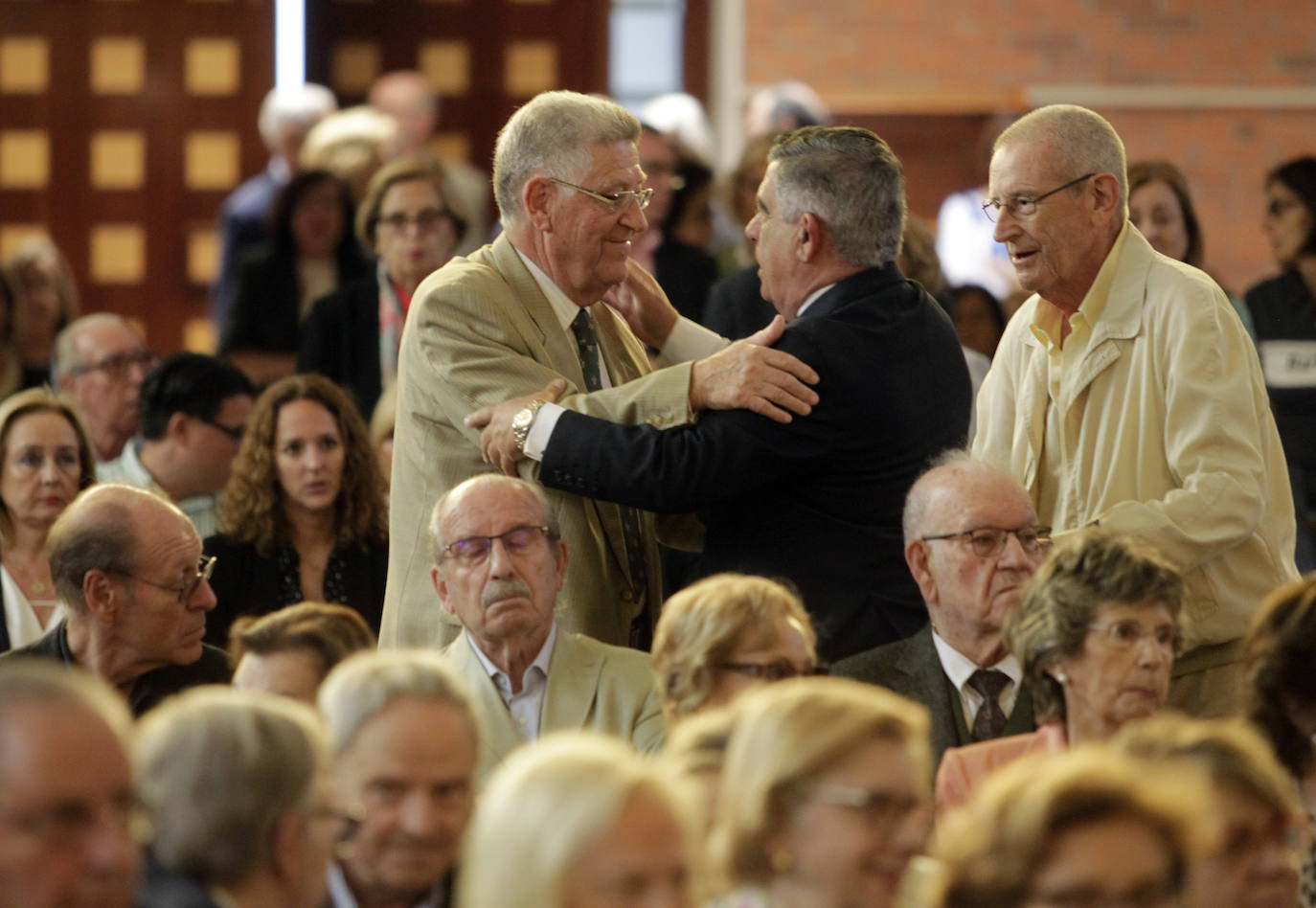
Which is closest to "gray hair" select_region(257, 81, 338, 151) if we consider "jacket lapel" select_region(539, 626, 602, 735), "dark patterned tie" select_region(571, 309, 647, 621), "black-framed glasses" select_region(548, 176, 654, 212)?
"dark patterned tie" select_region(571, 309, 647, 621)

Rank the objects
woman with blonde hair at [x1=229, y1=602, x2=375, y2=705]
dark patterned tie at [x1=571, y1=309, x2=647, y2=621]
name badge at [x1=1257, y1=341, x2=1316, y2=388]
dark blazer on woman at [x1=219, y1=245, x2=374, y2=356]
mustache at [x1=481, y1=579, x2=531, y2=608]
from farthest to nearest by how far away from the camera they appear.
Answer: dark blazer on woman at [x1=219, y1=245, x2=374, y2=356], name badge at [x1=1257, y1=341, x2=1316, y2=388], dark patterned tie at [x1=571, y1=309, x2=647, y2=621], mustache at [x1=481, y1=579, x2=531, y2=608], woman with blonde hair at [x1=229, y1=602, x2=375, y2=705]

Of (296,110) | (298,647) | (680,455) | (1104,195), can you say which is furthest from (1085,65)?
(298,647)

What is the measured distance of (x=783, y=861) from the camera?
236cm

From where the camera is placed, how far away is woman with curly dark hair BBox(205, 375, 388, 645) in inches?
187

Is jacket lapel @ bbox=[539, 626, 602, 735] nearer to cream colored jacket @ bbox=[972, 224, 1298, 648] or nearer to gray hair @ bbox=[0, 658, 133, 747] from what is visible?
cream colored jacket @ bbox=[972, 224, 1298, 648]

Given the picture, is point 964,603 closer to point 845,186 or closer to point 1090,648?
point 1090,648

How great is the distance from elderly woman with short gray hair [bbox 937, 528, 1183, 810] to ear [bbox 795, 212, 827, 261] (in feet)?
2.40

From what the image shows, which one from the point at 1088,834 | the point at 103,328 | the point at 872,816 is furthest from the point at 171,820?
the point at 103,328

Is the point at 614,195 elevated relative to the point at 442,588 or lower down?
elevated

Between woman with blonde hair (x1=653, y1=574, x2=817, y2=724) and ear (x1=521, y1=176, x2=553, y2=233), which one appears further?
ear (x1=521, y1=176, x2=553, y2=233)

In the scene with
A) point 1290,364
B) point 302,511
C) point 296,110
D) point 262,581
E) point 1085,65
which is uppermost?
point 1085,65

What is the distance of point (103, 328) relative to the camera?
240 inches

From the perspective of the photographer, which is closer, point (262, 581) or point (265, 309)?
point (262, 581)

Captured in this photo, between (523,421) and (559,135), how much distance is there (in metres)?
0.55
